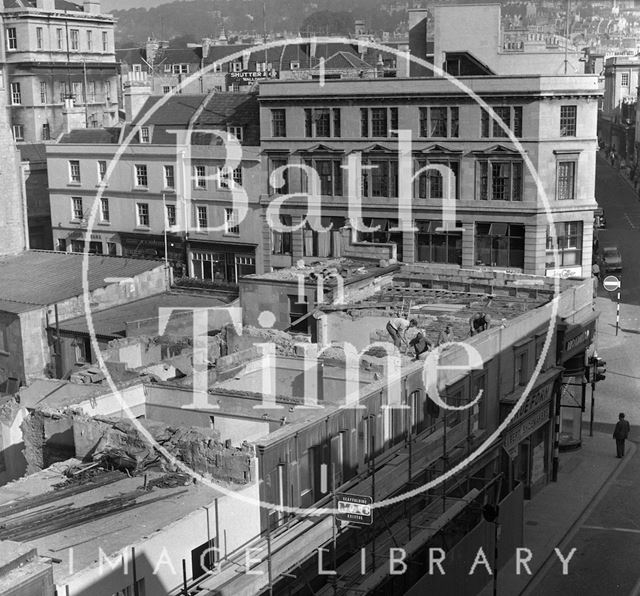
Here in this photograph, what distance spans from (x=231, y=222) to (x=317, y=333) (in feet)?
87.7

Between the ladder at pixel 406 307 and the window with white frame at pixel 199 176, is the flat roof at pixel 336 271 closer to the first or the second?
the ladder at pixel 406 307

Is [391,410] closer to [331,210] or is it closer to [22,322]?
[22,322]

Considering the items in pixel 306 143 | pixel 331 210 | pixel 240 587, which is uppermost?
pixel 306 143

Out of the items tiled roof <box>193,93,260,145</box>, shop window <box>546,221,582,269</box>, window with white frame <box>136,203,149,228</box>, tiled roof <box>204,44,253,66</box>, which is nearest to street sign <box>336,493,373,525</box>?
shop window <box>546,221,582,269</box>

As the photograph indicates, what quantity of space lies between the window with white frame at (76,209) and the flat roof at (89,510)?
147ft

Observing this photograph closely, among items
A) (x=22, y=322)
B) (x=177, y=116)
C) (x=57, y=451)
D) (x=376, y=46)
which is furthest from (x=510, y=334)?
(x=376, y=46)

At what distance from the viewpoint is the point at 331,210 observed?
58000 millimetres

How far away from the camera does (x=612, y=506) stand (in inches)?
1277

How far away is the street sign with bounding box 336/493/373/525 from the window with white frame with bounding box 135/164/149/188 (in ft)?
146

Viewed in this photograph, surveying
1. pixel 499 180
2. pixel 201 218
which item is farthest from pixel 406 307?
pixel 201 218

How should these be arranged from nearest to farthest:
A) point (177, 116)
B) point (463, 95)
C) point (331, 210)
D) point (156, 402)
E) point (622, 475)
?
point (156, 402)
point (622, 475)
point (463, 95)
point (331, 210)
point (177, 116)

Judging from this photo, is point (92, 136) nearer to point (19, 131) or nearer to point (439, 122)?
point (19, 131)

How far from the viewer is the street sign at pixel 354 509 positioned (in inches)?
778

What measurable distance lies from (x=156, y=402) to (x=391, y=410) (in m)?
5.70
